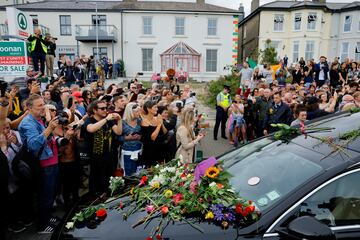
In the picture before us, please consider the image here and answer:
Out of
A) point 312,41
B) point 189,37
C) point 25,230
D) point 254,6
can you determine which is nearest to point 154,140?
point 25,230

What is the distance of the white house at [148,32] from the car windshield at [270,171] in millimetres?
30322

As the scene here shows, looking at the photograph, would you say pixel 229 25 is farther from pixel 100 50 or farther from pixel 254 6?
pixel 100 50

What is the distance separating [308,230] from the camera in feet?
7.07

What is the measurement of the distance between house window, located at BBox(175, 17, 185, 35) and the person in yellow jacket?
21616 millimetres

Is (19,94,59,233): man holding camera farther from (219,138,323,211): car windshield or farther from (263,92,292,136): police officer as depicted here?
(263,92,292,136): police officer

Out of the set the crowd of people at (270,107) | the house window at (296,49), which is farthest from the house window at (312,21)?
the crowd of people at (270,107)

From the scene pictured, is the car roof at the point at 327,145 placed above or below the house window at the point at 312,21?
below

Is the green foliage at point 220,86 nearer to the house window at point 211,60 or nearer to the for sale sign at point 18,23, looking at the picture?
the for sale sign at point 18,23

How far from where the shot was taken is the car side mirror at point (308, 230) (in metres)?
2.15

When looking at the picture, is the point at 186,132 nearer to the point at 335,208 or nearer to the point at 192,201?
the point at 192,201

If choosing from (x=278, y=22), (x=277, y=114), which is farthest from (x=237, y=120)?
(x=278, y=22)

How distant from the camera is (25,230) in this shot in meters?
4.65

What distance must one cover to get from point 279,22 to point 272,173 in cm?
3803

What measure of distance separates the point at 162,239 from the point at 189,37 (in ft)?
105
